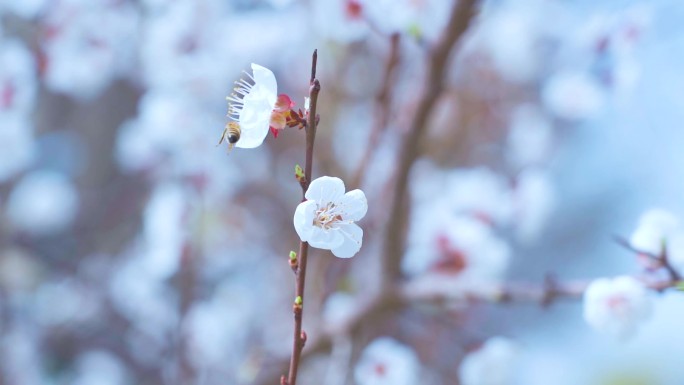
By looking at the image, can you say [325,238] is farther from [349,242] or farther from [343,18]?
[343,18]

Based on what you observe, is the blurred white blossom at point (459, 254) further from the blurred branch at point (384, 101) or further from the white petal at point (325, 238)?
the white petal at point (325, 238)

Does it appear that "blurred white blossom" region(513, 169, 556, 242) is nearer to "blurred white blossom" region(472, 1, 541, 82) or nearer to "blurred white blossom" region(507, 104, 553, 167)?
"blurred white blossom" region(507, 104, 553, 167)

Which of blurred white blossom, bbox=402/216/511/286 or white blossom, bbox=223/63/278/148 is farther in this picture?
blurred white blossom, bbox=402/216/511/286

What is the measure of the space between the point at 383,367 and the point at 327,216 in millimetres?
481

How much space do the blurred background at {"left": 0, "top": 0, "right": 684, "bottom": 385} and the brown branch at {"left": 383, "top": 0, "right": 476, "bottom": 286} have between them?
0.8 inches

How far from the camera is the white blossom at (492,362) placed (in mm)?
878

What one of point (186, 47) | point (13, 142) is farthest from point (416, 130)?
point (13, 142)

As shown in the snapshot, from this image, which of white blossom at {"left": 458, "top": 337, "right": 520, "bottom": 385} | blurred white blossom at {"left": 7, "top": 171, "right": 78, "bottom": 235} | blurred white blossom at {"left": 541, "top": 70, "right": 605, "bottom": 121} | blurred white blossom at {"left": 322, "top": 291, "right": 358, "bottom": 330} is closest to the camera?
white blossom at {"left": 458, "top": 337, "right": 520, "bottom": 385}

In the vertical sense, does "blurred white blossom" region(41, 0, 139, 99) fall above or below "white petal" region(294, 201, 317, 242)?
above

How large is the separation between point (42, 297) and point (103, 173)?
44 cm

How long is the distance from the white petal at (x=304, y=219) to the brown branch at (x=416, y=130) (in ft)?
1.43

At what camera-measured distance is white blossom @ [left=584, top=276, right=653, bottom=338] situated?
64 centimetres

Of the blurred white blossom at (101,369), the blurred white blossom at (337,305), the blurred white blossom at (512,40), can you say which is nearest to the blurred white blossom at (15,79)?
the blurred white blossom at (101,369)

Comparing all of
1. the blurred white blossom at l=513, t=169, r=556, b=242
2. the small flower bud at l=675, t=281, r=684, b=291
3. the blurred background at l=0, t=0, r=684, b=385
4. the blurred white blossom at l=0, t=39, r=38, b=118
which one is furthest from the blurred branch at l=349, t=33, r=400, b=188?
the blurred white blossom at l=0, t=39, r=38, b=118
